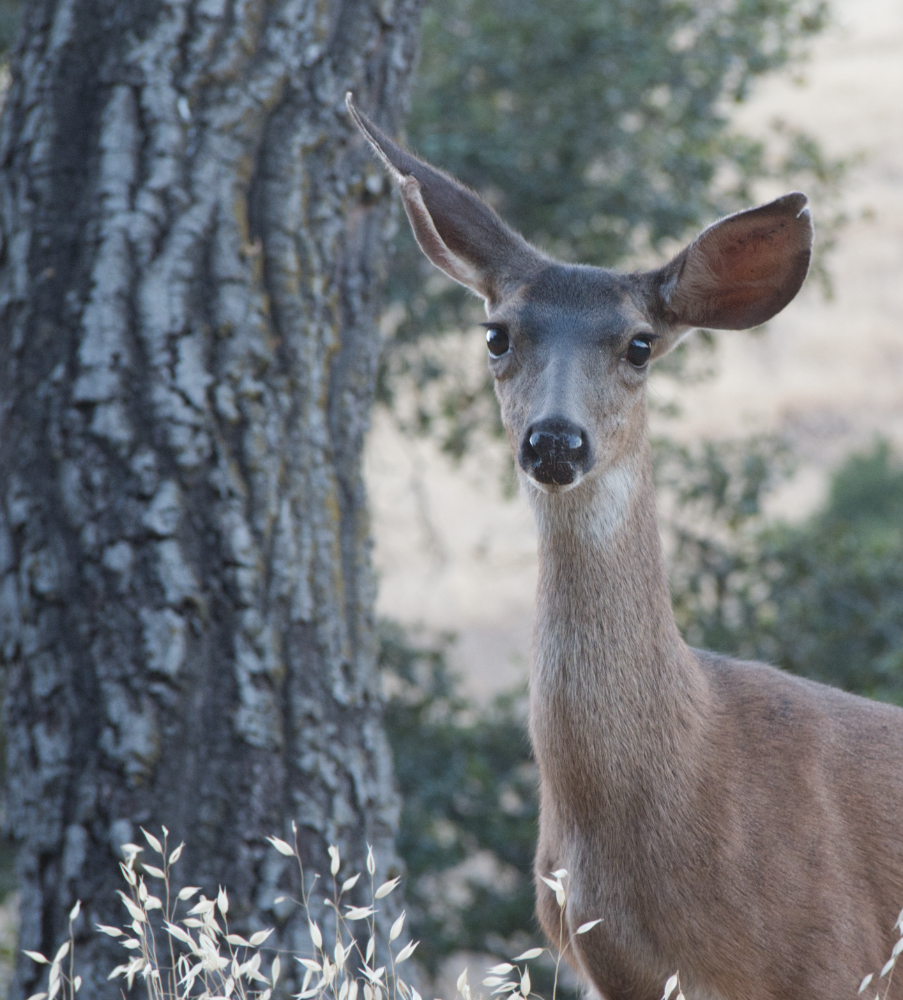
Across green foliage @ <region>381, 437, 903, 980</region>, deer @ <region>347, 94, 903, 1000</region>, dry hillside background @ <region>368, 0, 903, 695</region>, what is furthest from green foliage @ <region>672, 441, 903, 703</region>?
dry hillside background @ <region>368, 0, 903, 695</region>

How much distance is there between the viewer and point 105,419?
153 inches

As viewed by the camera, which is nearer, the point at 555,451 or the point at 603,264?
the point at 555,451

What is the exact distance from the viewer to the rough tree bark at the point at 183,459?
3785 millimetres

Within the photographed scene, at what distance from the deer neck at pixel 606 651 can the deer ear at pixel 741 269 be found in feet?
1.83

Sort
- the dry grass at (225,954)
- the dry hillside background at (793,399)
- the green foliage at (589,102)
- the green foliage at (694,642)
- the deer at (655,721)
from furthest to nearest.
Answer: the dry hillside background at (793,399)
the green foliage at (694,642)
the green foliage at (589,102)
the deer at (655,721)
the dry grass at (225,954)

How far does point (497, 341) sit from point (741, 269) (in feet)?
2.51

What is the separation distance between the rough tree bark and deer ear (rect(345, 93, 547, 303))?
0.36 metres

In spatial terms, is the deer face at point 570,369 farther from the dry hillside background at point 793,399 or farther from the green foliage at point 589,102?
the dry hillside background at point 793,399

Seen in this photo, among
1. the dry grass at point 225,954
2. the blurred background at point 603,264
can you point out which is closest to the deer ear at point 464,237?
the dry grass at point 225,954

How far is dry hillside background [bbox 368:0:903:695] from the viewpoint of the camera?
20391 millimetres

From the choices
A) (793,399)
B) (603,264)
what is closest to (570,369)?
(603,264)

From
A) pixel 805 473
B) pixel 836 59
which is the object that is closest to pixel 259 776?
pixel 805 473

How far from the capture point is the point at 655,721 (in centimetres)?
362

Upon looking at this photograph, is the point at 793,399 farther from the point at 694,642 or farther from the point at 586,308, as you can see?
the point at 586,308
